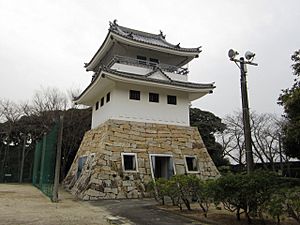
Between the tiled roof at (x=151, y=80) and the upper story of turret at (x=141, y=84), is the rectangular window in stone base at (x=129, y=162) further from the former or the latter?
the tiled roof at (x=151, y=80)

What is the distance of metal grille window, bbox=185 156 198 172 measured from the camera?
1359cm

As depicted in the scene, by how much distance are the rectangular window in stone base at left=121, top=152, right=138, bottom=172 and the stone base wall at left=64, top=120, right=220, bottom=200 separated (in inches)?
6.6

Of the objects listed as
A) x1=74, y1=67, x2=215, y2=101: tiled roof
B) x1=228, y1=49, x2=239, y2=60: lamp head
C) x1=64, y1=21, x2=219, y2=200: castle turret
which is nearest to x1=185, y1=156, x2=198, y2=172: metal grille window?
x1=64, y1=21, x2=219, y2=200: castle turret

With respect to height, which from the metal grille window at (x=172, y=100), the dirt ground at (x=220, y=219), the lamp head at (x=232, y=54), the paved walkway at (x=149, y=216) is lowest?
the paved walkway at (x=149, y=216)

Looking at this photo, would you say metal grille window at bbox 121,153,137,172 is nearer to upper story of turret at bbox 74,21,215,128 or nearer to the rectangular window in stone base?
the rectangular window in stone base

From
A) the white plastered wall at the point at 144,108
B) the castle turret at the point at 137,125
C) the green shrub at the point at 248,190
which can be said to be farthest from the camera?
the white plastered wall at the point at 144,108

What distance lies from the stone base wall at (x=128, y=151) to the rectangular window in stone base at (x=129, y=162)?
0.55ft

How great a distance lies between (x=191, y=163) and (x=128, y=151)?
11.1ft

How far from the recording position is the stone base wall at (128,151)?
11.4 metres

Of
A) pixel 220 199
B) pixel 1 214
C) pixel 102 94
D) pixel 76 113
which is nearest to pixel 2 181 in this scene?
pixel 76 113

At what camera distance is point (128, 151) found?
12656mm

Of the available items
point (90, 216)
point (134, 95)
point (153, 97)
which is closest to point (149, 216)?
point (90, 216)

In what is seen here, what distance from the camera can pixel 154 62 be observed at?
1576 centimetres

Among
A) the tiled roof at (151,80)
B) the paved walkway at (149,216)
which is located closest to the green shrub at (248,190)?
the paved walkway at (149,216)
